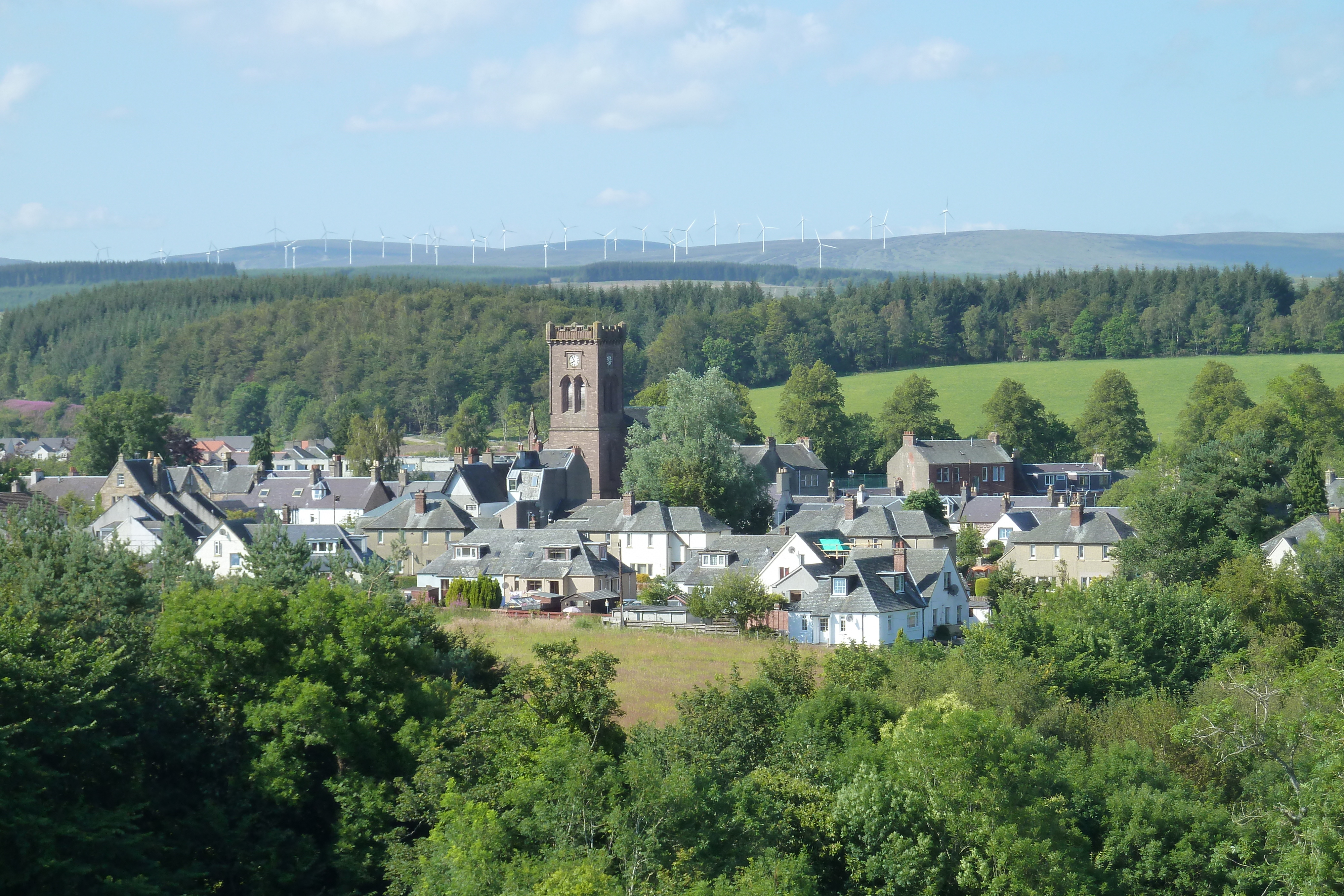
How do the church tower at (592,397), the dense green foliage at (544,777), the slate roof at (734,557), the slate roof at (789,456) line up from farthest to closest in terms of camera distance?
1. the slate roof at (789,456)
2. the church tower at (592,397)
3. the slate roof at (734,557)
4. the dense green foliage at (544,777)

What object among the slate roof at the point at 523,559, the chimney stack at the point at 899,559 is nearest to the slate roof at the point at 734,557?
the slate roof at the point at 523,559

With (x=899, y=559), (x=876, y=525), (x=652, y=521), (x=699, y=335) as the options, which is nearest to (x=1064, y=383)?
(x=699, y=335)

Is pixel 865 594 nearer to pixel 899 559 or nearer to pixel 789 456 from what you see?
pixel 899 559

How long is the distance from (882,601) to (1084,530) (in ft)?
57.0

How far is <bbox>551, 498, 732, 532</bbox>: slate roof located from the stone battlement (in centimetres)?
1978

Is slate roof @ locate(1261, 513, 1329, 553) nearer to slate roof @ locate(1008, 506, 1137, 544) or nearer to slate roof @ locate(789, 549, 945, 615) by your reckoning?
slate roof @ locate(1008, 506, 1137, 544)

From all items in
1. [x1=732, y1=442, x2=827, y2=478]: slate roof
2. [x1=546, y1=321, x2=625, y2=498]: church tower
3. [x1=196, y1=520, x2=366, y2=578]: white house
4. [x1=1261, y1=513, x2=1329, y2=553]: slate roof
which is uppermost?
[x1=546, y1=321, x2=625, y2=498]: church tower

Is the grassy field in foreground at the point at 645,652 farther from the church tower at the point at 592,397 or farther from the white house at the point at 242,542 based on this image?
the church tower at the point at 592,397

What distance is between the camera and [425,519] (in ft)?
226

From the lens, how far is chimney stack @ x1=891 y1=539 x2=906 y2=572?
54.6 meters

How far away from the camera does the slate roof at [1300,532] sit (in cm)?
5641

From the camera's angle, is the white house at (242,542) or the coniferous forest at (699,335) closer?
the white house at (242,542)

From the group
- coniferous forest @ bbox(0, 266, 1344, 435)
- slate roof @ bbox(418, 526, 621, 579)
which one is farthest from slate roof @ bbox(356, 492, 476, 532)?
coniferous forest @ bbox(0, 266, 1344, 435)

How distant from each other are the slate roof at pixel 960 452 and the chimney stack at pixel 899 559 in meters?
38.4
